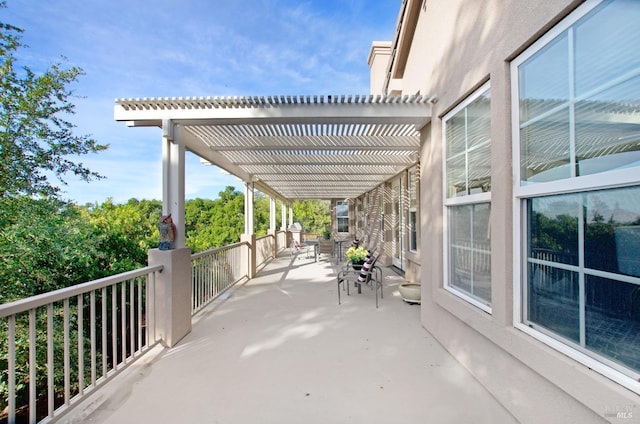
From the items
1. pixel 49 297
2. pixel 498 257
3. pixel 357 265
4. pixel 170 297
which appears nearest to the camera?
pixel 49 297

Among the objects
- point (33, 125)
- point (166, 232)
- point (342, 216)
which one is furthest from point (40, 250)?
point (342, 216)

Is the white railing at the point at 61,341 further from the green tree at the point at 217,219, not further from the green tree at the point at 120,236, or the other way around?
the green tree at the point at 217,219

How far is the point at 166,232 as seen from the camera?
10.5 ft

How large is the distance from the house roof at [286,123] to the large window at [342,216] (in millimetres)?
11496

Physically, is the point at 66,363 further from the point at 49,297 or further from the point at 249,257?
the point at 249,257

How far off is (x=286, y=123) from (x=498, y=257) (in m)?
2.59

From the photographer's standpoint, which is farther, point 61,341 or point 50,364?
point 61,341

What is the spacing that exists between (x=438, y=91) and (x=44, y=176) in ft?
20.5

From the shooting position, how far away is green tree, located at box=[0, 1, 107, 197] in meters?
Result: 4.28

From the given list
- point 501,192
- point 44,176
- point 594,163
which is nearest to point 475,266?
point 501,192

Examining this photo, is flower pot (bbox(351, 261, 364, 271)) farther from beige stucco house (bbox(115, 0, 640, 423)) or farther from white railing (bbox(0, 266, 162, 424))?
white railing (bbox(0, 266, 162, 424))

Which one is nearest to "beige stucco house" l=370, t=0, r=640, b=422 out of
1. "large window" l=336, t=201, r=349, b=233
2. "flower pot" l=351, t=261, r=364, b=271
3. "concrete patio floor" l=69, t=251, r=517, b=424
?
"concrete patio floor" l=69, t=251, r=517, b=424

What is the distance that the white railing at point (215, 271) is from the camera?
432 centimetres

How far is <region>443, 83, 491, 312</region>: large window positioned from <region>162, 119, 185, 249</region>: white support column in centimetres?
307
